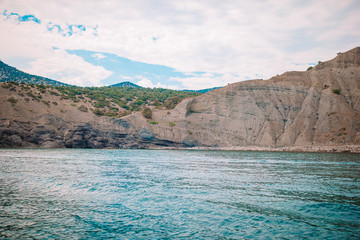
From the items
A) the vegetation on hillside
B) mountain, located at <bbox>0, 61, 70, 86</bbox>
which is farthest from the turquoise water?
mountain, located at <bbox>0, 61, 70, 86</bbox>

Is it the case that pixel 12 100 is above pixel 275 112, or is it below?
below

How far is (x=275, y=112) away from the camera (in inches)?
3066

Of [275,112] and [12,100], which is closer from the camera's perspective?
[12,100]

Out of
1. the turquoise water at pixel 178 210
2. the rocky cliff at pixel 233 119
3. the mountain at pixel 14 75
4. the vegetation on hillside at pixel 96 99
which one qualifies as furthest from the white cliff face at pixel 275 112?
the mountain at pixel 14 75

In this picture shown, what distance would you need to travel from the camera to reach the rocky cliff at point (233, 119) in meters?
61.2

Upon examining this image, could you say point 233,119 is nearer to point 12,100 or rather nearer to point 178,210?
point 12,100

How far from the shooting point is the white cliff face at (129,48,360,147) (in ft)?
224

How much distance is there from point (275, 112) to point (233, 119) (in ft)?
42.3

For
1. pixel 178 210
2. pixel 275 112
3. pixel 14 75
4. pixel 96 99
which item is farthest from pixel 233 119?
pixel 14 75

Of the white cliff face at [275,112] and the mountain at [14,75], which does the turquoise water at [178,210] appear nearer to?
the white cliff face at [275,112]

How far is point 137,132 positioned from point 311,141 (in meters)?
46.3

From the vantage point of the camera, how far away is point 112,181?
17.2m

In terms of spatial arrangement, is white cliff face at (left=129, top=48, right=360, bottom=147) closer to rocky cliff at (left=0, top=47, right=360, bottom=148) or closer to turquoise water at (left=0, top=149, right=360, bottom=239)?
rocky cliff at (left=0, top=47, right=360, bottom=148)

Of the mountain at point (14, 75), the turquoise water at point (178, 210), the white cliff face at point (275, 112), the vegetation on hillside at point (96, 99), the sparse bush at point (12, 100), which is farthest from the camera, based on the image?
the mountain at point (14, 75)
